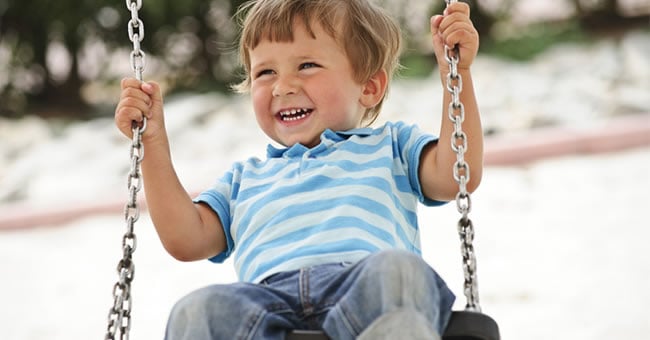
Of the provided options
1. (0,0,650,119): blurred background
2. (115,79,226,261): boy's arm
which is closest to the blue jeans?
(115,79,226,261): boy's arm

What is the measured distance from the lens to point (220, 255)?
2451 mm

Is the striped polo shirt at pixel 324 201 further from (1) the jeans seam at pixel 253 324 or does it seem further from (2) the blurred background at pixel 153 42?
(2) the blurred background at pixel 153 42

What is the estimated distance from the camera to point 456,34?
2.21 meters

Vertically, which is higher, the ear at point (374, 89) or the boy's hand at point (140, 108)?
the ear at point (374, 89)

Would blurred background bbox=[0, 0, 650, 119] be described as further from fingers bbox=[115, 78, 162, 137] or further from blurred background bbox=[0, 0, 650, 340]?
fingers bbox=[115, 78, 162, 137]

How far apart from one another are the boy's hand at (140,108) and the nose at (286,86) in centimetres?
27

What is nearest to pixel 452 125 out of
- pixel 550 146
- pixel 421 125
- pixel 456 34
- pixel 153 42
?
pixel 456 34

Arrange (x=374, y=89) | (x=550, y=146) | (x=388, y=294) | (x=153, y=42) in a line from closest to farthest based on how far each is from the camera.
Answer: (x=388, y=294) → (x=374, y=89) → (x=550, y=146) → (x=153, y=42)

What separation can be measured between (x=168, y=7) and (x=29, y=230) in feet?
7.53

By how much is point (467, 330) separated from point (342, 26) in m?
0.83

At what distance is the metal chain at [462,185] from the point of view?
6.59 feet

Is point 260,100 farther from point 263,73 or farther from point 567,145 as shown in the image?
point 567,145

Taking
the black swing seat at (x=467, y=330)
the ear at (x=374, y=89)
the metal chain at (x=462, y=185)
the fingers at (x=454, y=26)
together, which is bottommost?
the black swing seat at (x=467, y=330)

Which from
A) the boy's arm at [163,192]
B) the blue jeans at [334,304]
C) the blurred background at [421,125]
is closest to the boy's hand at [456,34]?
the blue jeans at [334,304]
